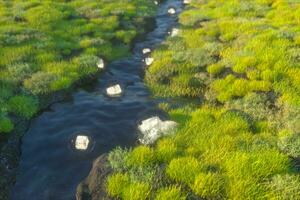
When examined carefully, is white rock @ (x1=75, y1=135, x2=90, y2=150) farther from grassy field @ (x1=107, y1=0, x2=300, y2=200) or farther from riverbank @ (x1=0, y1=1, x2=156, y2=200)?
riverbank @ (x1=0, y1=1, x2=156, y2=200)

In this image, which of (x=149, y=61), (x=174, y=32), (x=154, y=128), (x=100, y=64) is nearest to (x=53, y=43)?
(x=100, y=64)

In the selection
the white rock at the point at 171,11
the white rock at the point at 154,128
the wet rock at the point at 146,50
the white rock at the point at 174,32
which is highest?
the white rock at the point at 171,11

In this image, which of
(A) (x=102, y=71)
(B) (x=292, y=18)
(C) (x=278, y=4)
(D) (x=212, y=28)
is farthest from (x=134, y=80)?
(C) (x=278, y=4)

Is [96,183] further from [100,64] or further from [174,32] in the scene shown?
[174,32]

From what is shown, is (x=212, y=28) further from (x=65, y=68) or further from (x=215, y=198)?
(x=215, y=198)

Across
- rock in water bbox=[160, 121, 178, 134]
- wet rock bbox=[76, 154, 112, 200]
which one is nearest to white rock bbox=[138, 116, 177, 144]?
rock in water bbox=[160, 121, 178, 134]

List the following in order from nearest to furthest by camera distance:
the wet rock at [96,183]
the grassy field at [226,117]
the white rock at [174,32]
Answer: the grassy field at [226,117] < the wet rock at [96,183] < the white rock at [174,32]

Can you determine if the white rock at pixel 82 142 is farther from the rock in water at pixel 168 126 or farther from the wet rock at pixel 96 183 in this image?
the rock in water at pixel 168 126

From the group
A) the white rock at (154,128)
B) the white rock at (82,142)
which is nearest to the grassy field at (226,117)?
the white rock at (154,128)
